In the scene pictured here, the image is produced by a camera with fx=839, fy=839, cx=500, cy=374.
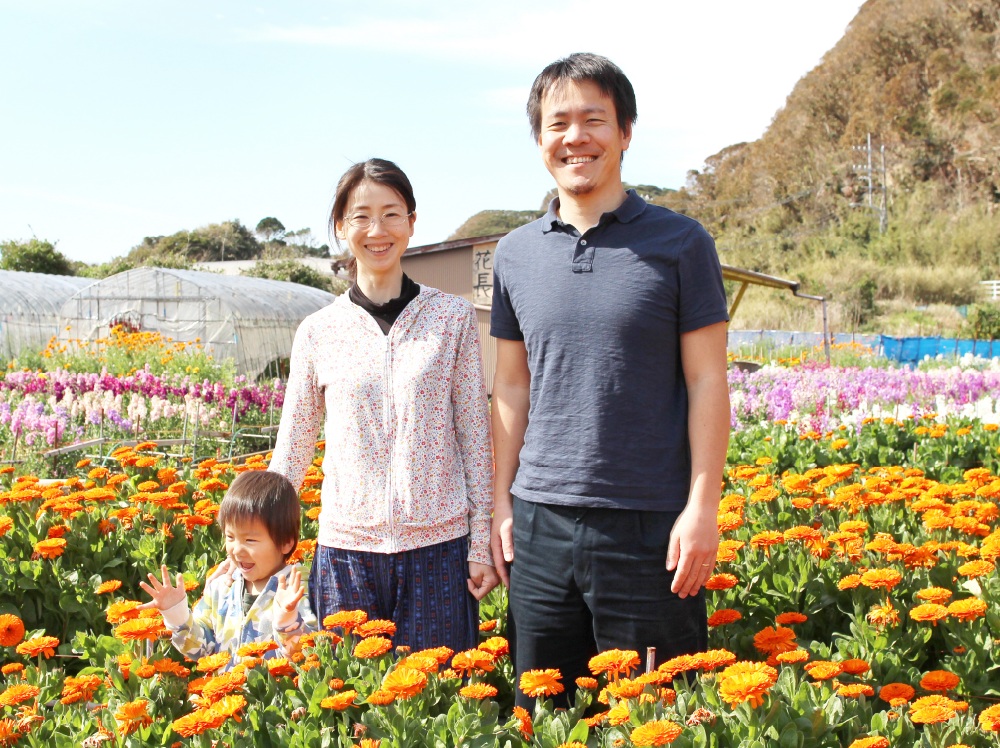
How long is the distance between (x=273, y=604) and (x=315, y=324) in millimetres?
827

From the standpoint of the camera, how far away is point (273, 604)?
2.40 m

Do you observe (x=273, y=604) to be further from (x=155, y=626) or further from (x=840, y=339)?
(x=840, y=339)

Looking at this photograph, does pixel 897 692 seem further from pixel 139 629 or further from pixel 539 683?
pixel 139 629

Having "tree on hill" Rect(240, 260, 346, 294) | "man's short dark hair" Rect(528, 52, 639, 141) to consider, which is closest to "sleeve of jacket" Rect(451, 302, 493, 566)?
"man's short dark hair" Rect(528, 52, 639, 141)

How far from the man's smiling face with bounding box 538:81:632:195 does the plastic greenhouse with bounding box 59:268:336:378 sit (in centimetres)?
1695

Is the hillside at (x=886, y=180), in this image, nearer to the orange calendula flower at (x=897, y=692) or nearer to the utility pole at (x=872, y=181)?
the utility pole at (x=872, y=181)

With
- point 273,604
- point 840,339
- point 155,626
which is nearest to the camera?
point 155,626

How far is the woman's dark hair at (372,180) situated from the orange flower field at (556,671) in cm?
119

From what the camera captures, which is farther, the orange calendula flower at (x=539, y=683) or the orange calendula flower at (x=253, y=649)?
the orange calendula flower at (x=253, y=649)

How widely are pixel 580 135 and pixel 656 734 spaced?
4.64ft

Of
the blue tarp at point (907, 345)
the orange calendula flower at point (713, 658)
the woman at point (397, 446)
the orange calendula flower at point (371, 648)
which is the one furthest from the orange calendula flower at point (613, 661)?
the blue tarp at point (907, 345)

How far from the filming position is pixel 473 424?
8.27 feet

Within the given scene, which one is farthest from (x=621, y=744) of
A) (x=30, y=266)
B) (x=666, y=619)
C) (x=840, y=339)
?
(x=30, y=266)

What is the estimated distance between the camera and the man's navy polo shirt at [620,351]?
2086 mm
